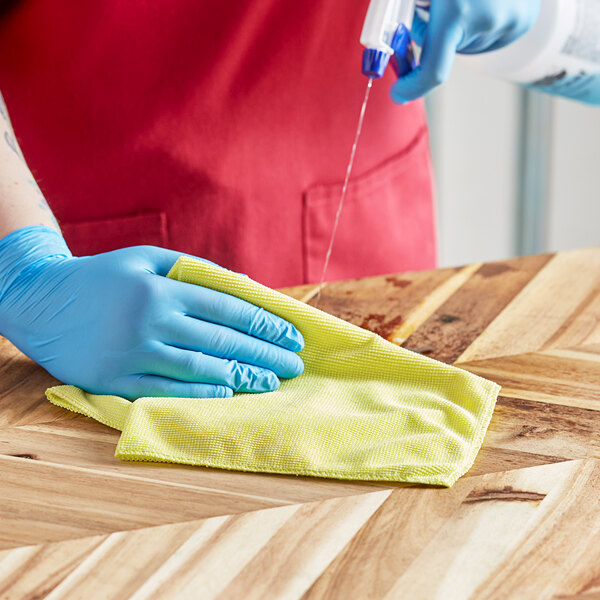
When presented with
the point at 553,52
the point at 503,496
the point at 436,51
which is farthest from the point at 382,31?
the point at 503,496

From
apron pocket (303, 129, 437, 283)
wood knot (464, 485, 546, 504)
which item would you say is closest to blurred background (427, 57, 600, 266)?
apron pocket (303, 129, 437, 283)

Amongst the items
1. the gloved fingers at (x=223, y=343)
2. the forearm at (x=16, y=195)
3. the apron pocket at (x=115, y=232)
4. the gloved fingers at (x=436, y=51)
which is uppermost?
the gloved fingers at (x=436, y=51)

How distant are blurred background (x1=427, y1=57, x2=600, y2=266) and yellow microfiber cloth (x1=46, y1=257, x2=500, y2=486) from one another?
1.83 metres

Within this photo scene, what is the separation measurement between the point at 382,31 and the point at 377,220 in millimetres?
403

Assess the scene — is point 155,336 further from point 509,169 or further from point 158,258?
point 509,169

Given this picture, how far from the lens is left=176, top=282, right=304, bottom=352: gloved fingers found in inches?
31.4

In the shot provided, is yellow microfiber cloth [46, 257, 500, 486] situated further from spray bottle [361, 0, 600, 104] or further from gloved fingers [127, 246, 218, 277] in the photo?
spray bottle [361, 0, 600, 104]

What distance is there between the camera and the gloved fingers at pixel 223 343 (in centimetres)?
79

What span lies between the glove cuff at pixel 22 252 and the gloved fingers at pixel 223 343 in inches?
8.2

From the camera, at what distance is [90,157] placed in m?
1.14

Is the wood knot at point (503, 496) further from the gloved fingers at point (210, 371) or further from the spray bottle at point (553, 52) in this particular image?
the spray bottle at point (553, 52)

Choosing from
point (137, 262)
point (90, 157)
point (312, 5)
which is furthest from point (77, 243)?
point (312, 5)

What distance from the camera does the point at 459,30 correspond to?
105 centimetres

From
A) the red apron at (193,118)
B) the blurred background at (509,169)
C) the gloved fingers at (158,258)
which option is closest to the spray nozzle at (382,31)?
the red apron at (193,118)
